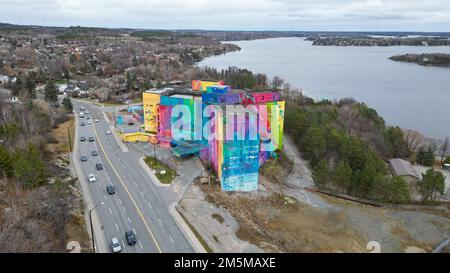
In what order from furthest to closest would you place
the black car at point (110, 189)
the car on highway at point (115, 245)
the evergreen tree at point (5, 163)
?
the black car at point (110, 189), the evergreen tree at point (5, 163), the car on highway at point (115, 245)

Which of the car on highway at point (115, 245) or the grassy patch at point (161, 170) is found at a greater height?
the grassy patch at point (161, 170)

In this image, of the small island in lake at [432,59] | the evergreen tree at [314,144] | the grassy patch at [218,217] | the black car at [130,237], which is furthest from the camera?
the small island in lake at [432,59]

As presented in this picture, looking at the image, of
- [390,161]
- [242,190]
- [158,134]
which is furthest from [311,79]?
[242,190]

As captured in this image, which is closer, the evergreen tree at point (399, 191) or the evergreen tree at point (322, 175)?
the evergreen tree at point (399, 191)

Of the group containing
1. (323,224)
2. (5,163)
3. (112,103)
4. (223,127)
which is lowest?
(323,224)

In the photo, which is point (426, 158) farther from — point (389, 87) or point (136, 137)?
point (389, 87)

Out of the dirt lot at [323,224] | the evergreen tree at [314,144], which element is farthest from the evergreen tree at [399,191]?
the evergreen tree at [314,144]

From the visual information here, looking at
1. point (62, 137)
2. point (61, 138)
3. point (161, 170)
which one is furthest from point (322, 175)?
point (62, 137)

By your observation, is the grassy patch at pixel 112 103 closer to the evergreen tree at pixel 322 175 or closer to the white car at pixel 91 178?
the white car at pixel 91 178

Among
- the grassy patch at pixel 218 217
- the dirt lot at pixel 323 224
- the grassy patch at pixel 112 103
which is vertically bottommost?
the dirt lot at pixel 323 224
